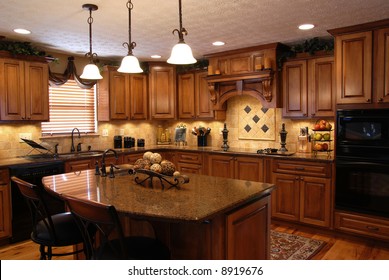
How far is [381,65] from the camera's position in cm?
344

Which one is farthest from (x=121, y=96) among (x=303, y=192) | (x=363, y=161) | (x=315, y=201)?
(x=363, y=161)

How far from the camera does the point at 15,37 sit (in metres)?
3.98

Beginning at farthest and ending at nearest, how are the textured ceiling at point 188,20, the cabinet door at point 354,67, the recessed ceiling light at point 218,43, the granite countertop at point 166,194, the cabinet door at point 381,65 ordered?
1. the recessed ceiling light at point 218,43
2. the cabinet door at point 354,67
3. the cabinet door at point 381,65
4. the textured ceiling at point 188,20
5. the granite countertop at point 166,194

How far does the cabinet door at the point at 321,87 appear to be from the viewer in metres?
4.09

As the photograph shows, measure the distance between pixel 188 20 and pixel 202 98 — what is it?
216cm

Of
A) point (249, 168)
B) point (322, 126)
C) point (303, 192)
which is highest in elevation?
point (322, 126)

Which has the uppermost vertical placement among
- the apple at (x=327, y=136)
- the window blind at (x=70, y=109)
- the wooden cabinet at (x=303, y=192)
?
the window blind at (x=70, y=109)

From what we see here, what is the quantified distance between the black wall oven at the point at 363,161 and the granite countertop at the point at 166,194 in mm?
1754

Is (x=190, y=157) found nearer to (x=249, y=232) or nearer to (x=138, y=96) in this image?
(x=138, y=96)

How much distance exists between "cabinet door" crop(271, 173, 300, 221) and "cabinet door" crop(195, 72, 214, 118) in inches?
66.2

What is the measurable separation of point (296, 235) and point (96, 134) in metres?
3.37

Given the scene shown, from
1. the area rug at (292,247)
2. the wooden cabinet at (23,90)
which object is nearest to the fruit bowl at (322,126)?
the area rug at (292,247)

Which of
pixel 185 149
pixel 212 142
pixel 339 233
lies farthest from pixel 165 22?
pixel 339 233

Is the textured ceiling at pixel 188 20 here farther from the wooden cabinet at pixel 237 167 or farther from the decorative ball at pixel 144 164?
the wooden cabinet at pixel 237 167
